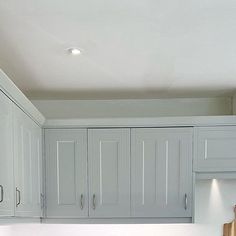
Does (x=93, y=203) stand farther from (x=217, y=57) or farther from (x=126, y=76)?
(x=217, y=57)

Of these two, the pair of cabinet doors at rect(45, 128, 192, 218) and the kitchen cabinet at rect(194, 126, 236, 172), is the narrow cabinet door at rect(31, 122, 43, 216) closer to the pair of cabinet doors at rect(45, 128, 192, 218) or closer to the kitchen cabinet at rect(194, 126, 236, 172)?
the pair of cabinet doors at rect(45, 128, 192, 218)

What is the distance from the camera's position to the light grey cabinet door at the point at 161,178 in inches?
117

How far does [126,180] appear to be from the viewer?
300 centimetres

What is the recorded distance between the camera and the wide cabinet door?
2.10m

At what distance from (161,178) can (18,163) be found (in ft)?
4.31

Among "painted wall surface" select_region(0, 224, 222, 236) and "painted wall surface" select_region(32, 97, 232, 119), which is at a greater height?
"painted wall surface" select_region(32, 97, 232, 119)

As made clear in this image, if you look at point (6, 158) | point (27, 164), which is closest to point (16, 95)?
point (6, 158)

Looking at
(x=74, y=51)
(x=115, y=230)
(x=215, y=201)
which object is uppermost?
(x=74, y=51)

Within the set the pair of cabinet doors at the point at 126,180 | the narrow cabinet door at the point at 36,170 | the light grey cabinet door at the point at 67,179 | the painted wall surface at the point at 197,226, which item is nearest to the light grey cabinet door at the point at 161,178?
the pair of cabinet doors at the point at 126,180

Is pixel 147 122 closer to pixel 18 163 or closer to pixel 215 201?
pixel 215 201

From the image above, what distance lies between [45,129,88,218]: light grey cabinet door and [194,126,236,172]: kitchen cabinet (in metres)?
0.96

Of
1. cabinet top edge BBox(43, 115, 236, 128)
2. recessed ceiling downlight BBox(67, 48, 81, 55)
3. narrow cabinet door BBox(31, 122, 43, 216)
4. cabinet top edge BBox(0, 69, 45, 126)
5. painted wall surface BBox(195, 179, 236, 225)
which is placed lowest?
painted wall surface BBox(195, 179, 236, 225)

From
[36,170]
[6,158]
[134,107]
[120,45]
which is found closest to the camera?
[6,158]

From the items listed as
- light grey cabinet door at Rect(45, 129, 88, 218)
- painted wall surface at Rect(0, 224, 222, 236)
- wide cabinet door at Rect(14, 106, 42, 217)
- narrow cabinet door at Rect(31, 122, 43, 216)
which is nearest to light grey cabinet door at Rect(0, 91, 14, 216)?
wide cabinet door at Rect(14, 106, 42, 217)
